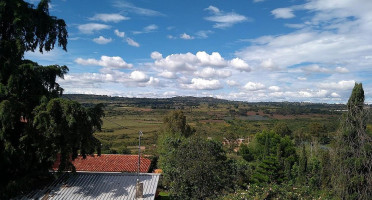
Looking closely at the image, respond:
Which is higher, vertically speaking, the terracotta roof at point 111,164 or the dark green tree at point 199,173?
the dark green tree at point 199,173

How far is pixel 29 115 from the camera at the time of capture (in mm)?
11062

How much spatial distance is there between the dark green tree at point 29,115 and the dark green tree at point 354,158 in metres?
11.0

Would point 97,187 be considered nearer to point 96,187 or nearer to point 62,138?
point 96,187

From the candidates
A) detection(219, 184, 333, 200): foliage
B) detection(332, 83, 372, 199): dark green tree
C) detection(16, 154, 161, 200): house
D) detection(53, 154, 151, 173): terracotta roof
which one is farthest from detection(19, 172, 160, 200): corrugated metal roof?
detection(53, 154, 151, 173): terracotta roof

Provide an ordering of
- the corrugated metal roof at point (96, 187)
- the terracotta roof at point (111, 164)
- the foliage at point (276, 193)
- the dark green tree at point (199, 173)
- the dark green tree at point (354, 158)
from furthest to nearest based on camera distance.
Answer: the terracotta roof at point (111, 164) → the dark green tree at point (199, 173) → the dark green tree at point (354, 158) → the corrugated metal roof at point (96, 187) → the foliage at point (276, 193)

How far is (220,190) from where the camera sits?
13.1 m

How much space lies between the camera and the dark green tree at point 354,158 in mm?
12555

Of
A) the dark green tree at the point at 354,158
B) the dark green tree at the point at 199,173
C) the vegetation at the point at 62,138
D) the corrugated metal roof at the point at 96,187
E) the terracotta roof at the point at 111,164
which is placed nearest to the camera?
the vegetation at the point at 62,138

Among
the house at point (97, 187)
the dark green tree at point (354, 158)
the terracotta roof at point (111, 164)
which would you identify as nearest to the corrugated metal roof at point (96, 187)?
the house at point (97, 187)

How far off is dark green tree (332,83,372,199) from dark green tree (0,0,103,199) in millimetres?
11002

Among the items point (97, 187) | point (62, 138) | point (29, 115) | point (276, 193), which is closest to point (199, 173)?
point (97, 187)

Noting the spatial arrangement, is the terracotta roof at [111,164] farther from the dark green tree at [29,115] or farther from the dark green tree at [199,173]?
the dark green tree at [29,115]

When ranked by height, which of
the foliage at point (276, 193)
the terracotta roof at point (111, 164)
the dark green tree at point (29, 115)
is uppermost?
the dark green tree at point (29, 115)

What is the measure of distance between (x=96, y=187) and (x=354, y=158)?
37.3 feet
